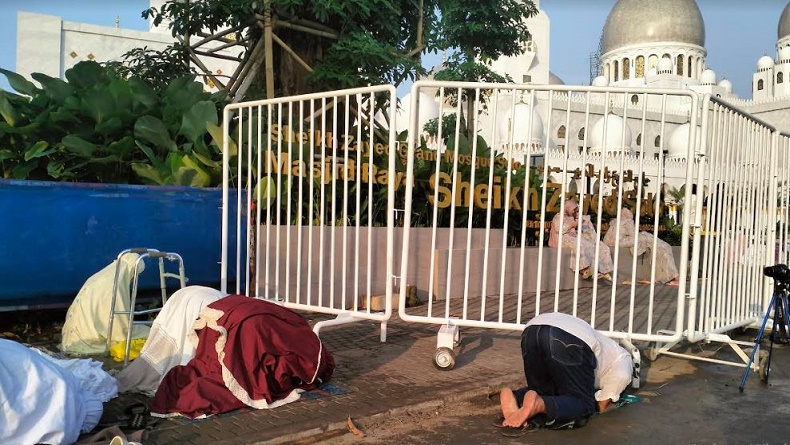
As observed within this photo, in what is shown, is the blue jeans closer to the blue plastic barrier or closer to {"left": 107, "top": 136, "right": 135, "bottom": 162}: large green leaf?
the blue plastic barrier

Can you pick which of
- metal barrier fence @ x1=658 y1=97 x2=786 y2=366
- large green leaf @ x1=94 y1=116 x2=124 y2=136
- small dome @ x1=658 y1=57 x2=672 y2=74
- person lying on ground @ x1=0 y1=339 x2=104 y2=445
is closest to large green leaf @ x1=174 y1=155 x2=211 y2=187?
large green leaf @ x1=94 y1=116 x2=124 y2=136

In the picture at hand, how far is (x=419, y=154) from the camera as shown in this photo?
7.57 m

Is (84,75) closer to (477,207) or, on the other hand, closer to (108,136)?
(108,136)

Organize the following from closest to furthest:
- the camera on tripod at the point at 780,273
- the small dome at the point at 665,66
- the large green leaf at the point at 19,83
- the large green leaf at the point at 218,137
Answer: the camera on tripod at the point at 780,273
the large green leaf at the point at 218,137
the large green leaf at the point at 19,83
the small dome at the point at 665,66

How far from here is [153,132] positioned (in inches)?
314

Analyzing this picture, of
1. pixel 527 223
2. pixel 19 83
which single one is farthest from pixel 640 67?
pixel 19 83

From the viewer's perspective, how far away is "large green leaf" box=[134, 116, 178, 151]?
26.0ft

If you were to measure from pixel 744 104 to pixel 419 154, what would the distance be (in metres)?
59.7

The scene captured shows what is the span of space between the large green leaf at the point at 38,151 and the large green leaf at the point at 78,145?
0.25 m

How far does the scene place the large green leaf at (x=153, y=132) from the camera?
791 centimetres

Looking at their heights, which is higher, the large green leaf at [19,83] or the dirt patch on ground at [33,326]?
the large green leaf at [19,83]

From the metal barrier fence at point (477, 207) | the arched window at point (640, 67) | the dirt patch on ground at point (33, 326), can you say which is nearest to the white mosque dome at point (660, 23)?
the arched window at point (640, 67)

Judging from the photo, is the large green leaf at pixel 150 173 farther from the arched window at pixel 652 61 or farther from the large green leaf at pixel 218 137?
the arched window at pixel 652 61

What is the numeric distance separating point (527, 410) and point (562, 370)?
345 mm
